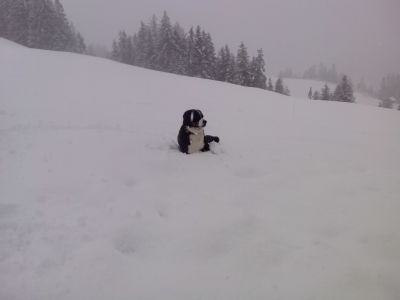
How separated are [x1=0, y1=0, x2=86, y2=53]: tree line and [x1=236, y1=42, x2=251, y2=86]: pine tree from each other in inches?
1031

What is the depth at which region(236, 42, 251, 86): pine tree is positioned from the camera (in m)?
45.8

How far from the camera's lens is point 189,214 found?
541 cm

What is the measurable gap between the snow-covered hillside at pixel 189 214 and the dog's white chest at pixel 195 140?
22 centimetres

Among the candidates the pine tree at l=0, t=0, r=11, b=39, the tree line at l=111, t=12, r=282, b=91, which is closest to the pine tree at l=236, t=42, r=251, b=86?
the tree line at l=111, t=12, r=282, b=91

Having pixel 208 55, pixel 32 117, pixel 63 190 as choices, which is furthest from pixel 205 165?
pixel 208 55

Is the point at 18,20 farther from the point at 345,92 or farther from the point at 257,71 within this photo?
the point at 345,92

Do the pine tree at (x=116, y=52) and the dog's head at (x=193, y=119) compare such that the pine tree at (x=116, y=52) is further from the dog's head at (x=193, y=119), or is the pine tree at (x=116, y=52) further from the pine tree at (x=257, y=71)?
the dog's head at (x=193, y=119)

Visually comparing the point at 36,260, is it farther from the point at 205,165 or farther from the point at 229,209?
the point at 205,165

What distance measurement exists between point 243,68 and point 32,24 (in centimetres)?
2994

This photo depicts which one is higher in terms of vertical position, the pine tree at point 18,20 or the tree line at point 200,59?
the pine tree at point 18,20

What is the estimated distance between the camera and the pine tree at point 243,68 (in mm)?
45753

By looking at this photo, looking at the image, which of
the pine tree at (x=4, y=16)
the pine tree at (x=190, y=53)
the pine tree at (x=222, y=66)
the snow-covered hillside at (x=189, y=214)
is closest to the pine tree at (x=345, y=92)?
the pine tree at (x=222, y=66)

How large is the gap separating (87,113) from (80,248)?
8478 millimetres

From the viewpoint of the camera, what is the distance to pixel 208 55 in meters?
48.8
